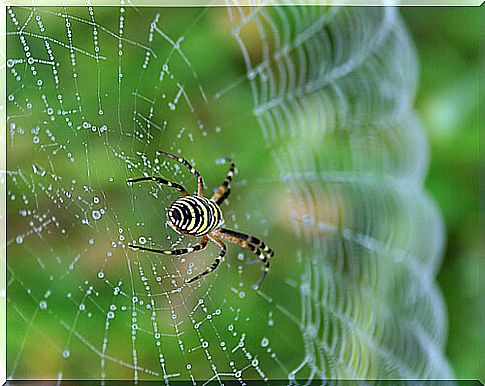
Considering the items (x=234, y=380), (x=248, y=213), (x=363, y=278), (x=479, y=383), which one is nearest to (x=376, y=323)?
(x=363, y=278)

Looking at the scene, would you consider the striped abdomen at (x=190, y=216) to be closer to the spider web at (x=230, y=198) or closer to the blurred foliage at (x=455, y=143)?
the spider web at (x=230, y=198)

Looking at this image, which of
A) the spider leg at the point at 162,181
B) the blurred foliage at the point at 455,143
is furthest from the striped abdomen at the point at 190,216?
the blurred foliage at the point at 455,143

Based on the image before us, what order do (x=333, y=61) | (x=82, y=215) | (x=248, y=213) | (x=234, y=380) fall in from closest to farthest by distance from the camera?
(x=82, y=215) < (x=234, y=380) < (x=248, y=213) < (x=333, y=61)

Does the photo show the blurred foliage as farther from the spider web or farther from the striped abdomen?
the striped abdomen

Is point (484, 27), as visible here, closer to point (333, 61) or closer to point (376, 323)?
point (333, 61)

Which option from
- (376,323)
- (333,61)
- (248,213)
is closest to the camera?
(248,213)

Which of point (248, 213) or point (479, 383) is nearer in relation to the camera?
point (248, 213)

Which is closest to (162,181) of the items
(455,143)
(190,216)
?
(190,216)
